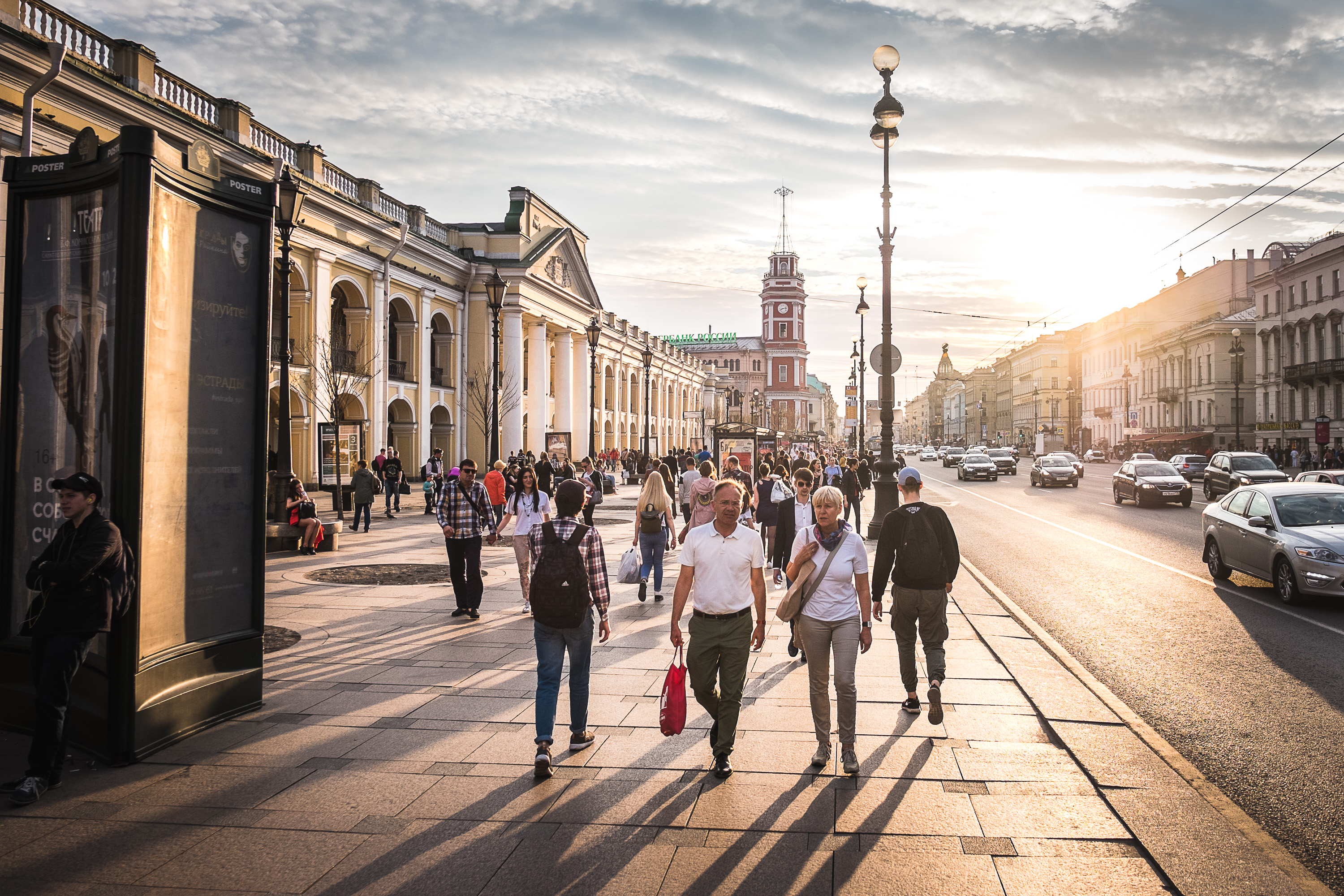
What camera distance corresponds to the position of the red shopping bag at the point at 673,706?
5.40 meters

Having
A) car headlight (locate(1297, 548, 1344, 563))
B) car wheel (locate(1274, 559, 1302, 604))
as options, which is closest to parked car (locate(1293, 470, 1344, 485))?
car wheel (locate(1274, 559, 1302, 604))

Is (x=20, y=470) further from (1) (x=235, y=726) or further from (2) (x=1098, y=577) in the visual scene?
(2) (x=1098, y=577)

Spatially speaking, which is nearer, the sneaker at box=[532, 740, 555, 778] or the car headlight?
the sneaker at box=[532, 740, 555, 778]

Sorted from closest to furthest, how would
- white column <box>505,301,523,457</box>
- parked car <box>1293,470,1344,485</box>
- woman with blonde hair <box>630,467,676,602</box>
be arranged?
woman with blonde hair <box>630,467,676,602</box>
parked car <box>1293,470,1344,485</box>
white column <box>505,301,523,457</box>

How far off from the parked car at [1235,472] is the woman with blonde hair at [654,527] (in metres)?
23.1

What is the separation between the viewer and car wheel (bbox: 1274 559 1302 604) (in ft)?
36.6

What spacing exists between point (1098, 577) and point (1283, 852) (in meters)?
10.3

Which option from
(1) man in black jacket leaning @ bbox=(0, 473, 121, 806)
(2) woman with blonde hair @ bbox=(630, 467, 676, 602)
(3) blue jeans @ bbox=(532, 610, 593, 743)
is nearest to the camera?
→ (1) man in black jacket leaning @ bbox=(0, 473, 121, 806)

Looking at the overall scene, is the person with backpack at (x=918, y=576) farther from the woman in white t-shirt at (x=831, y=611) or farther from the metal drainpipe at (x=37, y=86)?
the metal drainpipe at (x=37, y=86)

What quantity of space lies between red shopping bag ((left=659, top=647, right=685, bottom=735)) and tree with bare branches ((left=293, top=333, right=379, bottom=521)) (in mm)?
22321

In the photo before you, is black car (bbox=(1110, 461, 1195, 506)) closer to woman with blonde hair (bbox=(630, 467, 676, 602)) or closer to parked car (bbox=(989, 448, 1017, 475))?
woman with blonde hair (bbox=(630, 467, 676, 602))

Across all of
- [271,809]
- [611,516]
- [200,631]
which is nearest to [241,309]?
[200,631]

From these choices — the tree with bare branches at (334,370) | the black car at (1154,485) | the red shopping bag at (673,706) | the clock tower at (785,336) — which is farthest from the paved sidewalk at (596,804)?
the clock tower at (785,336)

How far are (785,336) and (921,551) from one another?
445ft
